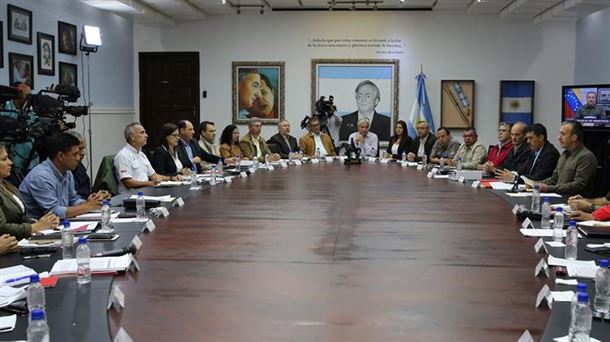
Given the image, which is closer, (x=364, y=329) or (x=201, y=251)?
(x=364, y=329)

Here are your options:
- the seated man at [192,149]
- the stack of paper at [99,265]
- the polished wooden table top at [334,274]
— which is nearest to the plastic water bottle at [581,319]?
the polished wooden table top at [334,274]

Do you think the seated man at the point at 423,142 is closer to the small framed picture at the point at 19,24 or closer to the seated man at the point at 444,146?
the seated man at the point at 444,146

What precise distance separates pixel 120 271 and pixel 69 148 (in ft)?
6.22

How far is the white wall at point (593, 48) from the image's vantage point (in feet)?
32.7

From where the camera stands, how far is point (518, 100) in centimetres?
1163

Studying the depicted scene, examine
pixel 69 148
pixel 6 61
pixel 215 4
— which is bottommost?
pixel 69 148

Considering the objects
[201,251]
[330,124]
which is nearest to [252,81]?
[330,124]

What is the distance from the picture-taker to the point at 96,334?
193 centimetres

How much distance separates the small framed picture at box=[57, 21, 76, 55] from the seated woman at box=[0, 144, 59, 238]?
5714 mm

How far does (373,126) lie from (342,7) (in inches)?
86.1

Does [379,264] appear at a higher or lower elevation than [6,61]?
lower

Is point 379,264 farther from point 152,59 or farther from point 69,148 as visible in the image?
point 152,59

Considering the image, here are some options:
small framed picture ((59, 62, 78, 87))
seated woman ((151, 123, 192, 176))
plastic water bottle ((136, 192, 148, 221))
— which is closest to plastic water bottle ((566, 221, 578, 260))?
plastic water bottle ((136, 192, 148, 221))

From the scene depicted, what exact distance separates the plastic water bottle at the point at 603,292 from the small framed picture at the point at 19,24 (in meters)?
7.17
